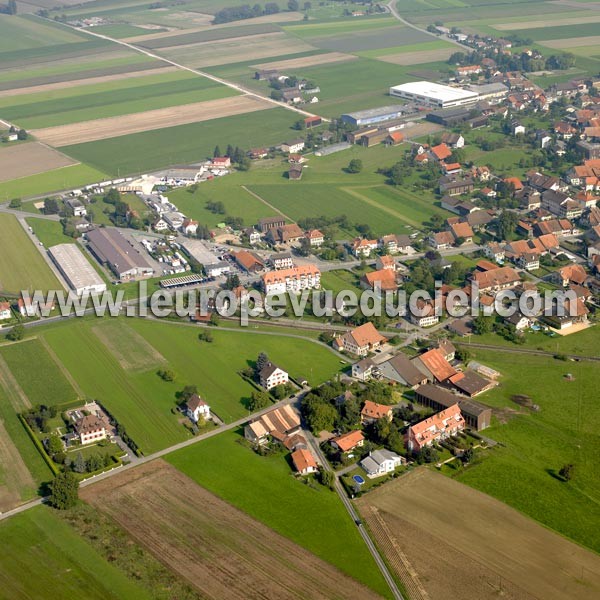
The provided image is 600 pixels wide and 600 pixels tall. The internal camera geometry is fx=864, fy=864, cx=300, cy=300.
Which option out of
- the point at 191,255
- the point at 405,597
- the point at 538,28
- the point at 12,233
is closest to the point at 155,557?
the point at 405,597

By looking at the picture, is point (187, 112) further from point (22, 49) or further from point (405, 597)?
point (405, 597)

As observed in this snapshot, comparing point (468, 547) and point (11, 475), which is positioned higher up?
point (11, 475)

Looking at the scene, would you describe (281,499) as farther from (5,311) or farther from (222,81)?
(222,81)

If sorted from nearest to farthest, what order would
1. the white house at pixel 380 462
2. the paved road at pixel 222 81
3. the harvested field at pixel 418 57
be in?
the white house at pixel 380 462 → the paved road at pixel 222 81 → the harvested field at pixel 418 57

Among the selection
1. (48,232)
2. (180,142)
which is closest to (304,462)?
(48,232)

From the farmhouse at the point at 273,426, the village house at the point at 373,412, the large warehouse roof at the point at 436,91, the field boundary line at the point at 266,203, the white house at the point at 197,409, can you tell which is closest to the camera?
the farmhouse at the point at 273,426

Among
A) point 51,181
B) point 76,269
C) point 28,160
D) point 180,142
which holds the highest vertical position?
point 180,142

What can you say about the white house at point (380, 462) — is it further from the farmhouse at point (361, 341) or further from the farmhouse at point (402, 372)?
the farmhouse at point (361, 341)

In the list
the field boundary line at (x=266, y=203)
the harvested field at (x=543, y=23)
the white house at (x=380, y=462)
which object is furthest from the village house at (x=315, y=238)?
the harvested field at (x=543, y=23)
